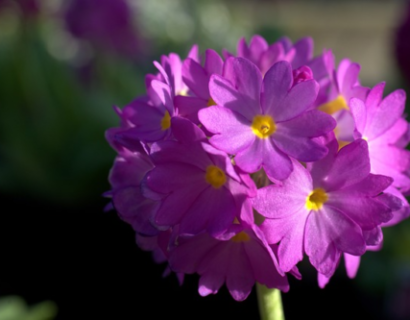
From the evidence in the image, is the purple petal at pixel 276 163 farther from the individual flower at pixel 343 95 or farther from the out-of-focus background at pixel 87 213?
the out-of-focus background at pixel 87 213

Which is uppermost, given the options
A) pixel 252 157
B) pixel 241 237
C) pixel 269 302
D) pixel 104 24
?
pixel 252 157

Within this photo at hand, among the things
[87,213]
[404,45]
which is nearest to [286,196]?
[87,213]

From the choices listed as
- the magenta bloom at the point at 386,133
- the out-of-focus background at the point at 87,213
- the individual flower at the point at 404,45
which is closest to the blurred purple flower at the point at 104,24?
the out-of-focus background at the point at 87,213

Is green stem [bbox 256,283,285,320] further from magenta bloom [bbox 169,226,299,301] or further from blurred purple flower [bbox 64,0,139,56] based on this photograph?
blurred purple flower [bbox 64,0,139,56]

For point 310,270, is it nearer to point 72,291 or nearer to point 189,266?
point 72,291

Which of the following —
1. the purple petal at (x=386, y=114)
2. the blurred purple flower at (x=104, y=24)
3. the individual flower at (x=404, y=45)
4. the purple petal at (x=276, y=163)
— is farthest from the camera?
the blurred purple flower at (x=104, y=24)

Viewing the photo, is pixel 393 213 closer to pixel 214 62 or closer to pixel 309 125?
pixel 309 125

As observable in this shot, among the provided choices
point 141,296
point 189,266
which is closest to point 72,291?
point 141,296
